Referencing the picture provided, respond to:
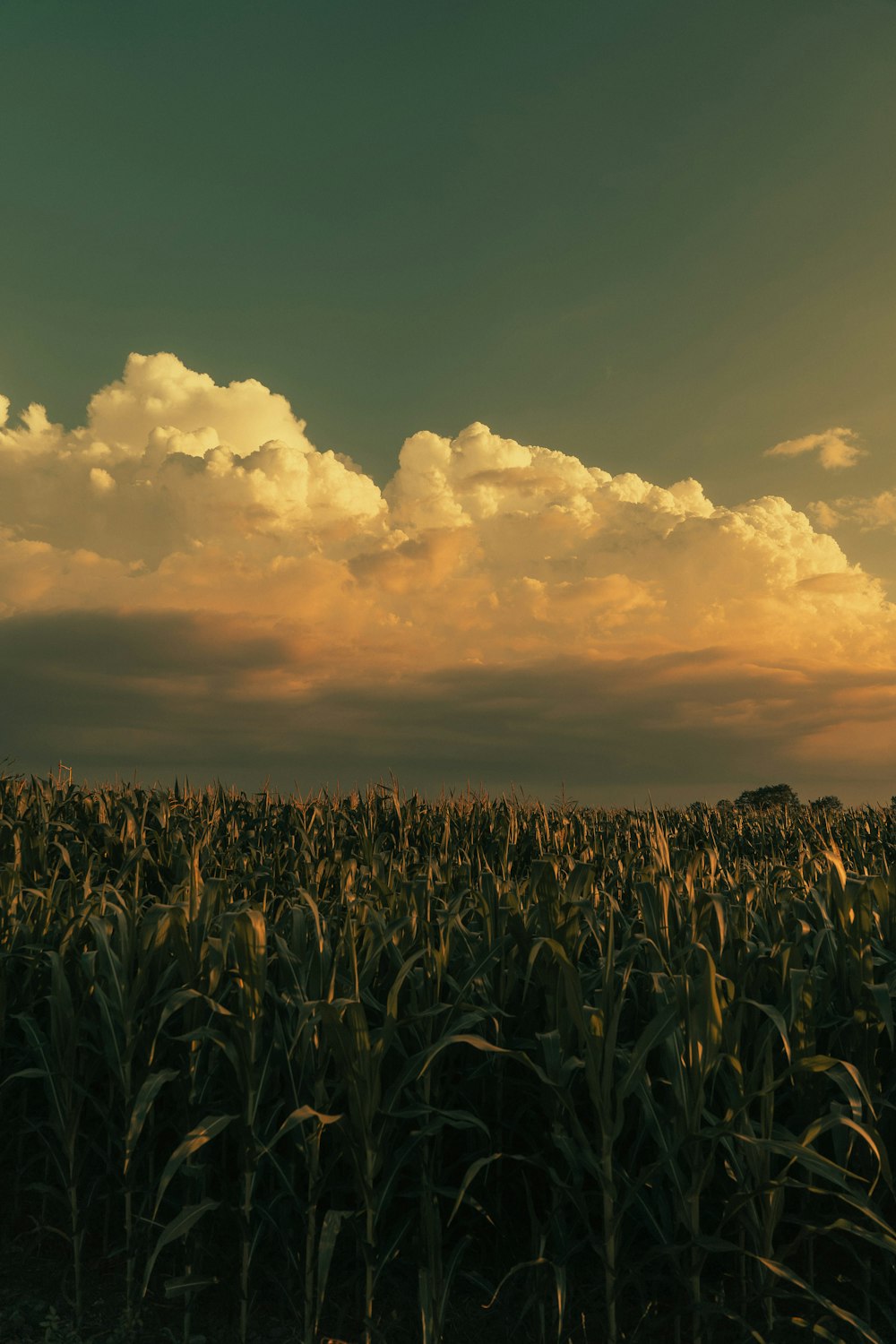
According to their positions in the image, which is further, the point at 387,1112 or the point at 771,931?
the point at 771,931

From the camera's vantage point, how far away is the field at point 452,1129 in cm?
275

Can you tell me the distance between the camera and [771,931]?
4.36 m

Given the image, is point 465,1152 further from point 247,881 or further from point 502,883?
point 247,881

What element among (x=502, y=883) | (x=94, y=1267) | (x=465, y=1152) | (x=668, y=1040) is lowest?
(x=94, y=1267)

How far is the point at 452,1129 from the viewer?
329 centimetres

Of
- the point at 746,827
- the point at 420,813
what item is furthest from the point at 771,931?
the point at 746,827

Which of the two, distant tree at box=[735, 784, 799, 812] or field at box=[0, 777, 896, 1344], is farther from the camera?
distant tree at box=[735, 784, 799, 812]

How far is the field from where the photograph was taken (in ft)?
9.02

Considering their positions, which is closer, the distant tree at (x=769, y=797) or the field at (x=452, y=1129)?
the field at (x=452, y=1129)

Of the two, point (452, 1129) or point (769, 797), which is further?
point (769, 797)

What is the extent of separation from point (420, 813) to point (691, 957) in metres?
6.75

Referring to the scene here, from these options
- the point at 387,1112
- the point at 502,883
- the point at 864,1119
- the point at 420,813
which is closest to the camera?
the point at 387,1112

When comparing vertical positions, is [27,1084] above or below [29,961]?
below

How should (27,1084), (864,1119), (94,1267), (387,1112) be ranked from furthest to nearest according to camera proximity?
(27,1084) < (94,1267) < (864,1119) < (387,1112)
